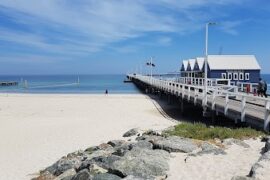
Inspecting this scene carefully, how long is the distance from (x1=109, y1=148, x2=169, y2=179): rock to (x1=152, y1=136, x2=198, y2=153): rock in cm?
101

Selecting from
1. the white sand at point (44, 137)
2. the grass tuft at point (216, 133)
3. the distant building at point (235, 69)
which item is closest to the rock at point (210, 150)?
the grass tuft at point (216, 133)

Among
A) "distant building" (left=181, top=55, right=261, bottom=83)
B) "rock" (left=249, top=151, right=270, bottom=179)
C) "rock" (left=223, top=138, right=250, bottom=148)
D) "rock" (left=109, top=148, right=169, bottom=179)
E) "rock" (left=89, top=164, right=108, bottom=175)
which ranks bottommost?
"rock" (left=89, top=164, right=108, bottom=175)

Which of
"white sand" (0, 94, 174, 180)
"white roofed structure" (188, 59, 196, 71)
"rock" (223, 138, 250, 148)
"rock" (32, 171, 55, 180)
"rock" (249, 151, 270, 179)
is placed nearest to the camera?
"rock" (249, 151, 270, 179)

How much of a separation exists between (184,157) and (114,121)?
13.2 metres

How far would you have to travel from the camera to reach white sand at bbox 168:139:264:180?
28.9 ft

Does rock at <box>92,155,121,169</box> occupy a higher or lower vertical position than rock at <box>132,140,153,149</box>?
lower

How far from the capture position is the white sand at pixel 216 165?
8.80 m

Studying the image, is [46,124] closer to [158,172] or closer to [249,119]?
[249,119]

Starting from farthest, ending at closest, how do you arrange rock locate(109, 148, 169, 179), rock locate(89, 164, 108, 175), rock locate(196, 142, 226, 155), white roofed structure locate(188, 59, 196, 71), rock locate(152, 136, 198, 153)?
1. white roofed structure locate(188, 59, 196, 71)
2. rock locate(152, 136, 198, 153)
3. rock locate(196, 142, 226, 155)
4. rock locate(89, 164, 108, 175)
5. rock locate(109, 148, 169, 179)

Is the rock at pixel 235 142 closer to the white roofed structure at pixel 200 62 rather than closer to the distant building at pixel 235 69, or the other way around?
the distant building at pixel 235 69

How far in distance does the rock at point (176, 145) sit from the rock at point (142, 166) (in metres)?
1.01

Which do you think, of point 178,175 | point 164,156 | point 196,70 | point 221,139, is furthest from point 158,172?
point 196,70

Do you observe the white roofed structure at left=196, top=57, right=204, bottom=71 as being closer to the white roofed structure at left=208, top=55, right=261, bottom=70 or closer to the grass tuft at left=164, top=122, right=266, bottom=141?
the white roofed structure at left=208, top=55, right=261, bottom=70

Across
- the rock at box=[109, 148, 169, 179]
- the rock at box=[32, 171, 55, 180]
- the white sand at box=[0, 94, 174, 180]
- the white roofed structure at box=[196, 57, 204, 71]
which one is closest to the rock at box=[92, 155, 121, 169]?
the rock at box=[109, 148, 169, 179]
